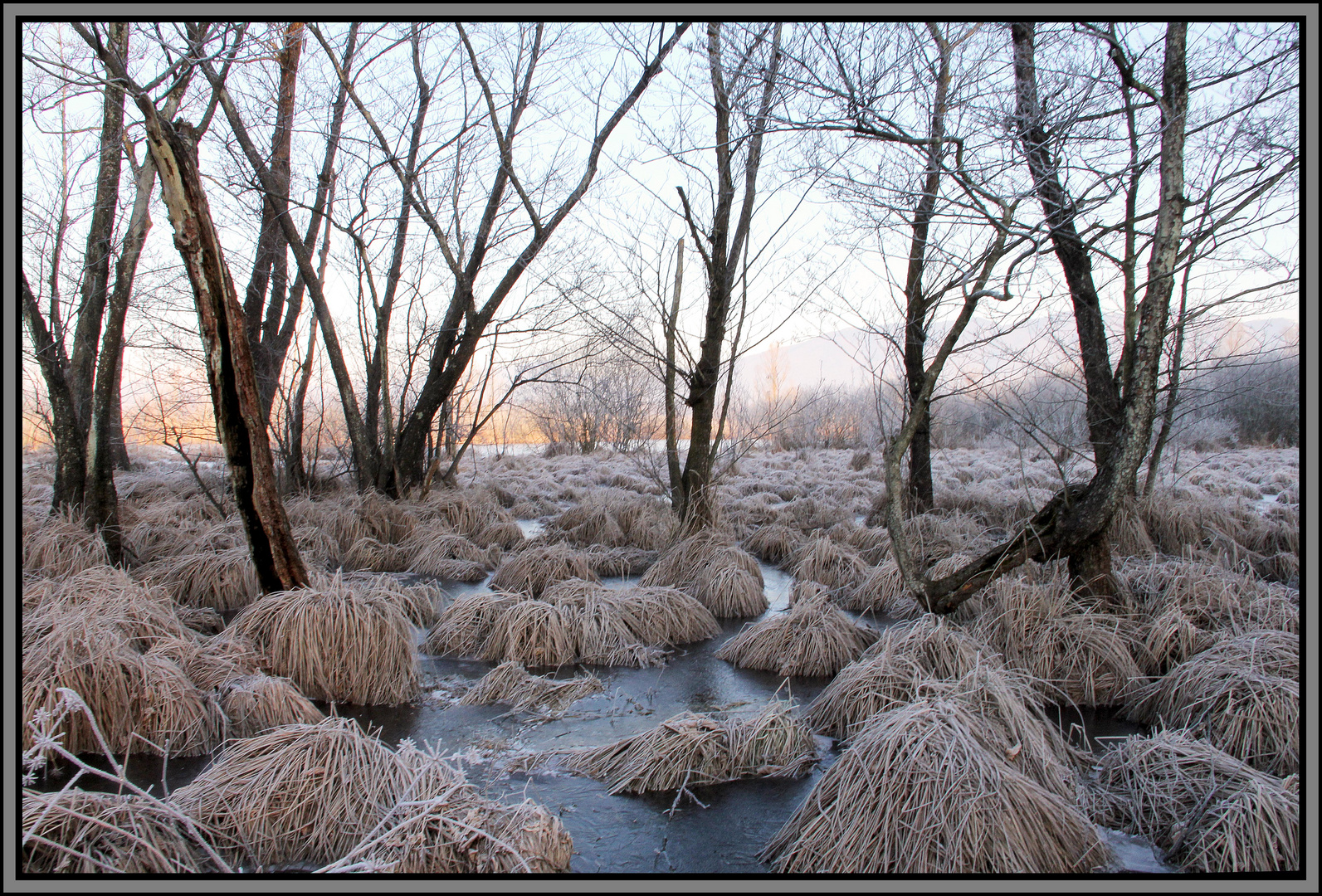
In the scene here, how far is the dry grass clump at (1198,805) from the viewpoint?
2.71 meters

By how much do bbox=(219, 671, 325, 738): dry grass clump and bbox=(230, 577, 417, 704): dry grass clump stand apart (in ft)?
1.27

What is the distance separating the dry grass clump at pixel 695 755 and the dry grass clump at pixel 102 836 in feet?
4.98

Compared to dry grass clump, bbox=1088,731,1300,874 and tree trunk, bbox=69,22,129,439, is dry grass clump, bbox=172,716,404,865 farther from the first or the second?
tree trunk, bbox=69,22,129,439

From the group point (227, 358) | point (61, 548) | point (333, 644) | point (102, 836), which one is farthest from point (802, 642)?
point (61, 548)

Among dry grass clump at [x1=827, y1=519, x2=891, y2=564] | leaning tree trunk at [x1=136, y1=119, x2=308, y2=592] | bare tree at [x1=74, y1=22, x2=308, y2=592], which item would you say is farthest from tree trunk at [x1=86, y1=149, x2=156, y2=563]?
dry grass clump at [x1=827, y1=519, x2=891, y2=564]

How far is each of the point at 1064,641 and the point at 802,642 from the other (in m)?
1.63

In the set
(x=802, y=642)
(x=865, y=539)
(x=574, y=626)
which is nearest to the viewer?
(x=802, y=642)

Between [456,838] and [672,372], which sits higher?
[672,372]

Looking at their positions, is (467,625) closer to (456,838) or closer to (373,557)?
(373,557)

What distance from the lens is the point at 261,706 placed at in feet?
12.6

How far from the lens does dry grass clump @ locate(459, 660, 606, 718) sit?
4453 millimetres

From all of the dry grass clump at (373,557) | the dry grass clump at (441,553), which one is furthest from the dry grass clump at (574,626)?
the dry grass clump at (373,557)

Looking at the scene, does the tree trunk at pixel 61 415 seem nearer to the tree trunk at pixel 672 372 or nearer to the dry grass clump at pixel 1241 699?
the tree trunk at pixel 672 372
